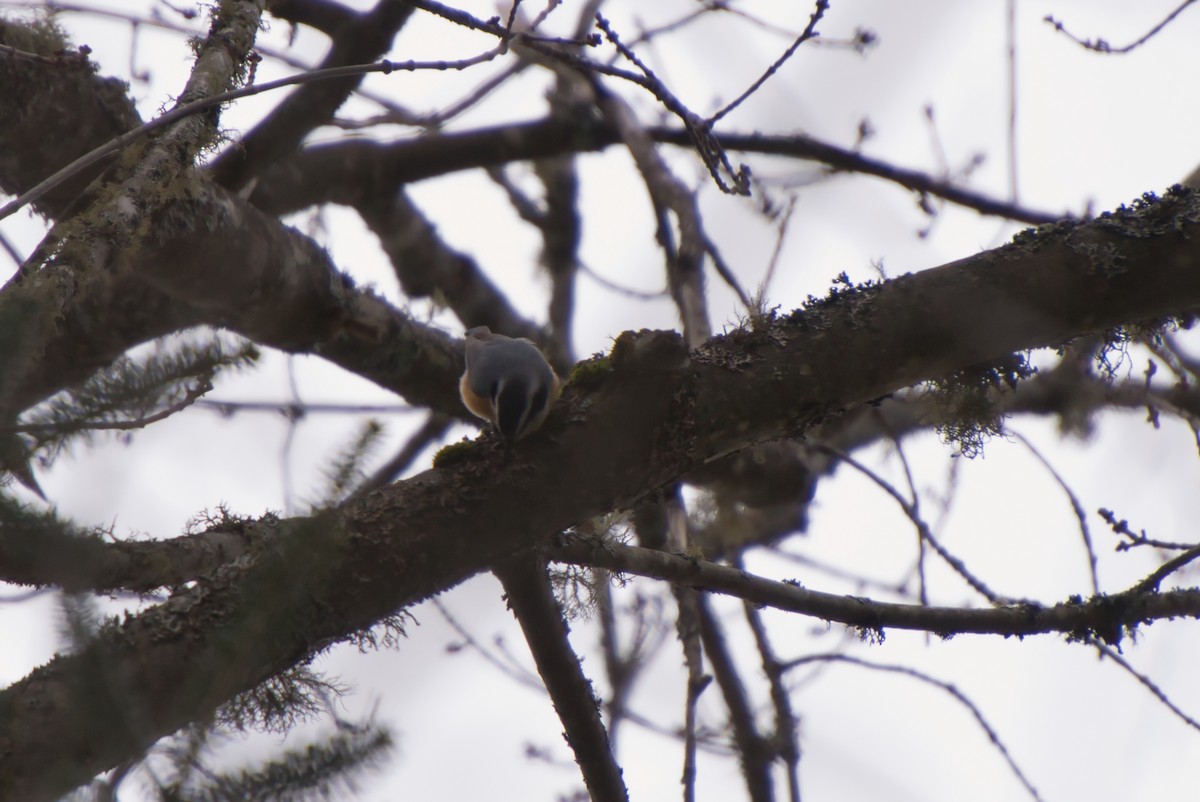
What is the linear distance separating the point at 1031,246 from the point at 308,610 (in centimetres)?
201

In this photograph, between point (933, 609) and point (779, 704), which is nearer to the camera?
point (933, 609)

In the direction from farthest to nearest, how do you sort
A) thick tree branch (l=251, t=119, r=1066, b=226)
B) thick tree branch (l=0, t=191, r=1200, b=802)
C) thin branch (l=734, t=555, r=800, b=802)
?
thick tree branch (l=251, t=119, r=1066, b=226)
thin branch (l=734, t=555, r=800, b=802)
thick tree branch (l=0, t=191, r=1200, b=802)

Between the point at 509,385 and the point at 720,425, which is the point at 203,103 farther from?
the point at 720,425

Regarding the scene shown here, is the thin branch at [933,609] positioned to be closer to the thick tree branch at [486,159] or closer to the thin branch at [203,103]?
the thin branch at [203,103]

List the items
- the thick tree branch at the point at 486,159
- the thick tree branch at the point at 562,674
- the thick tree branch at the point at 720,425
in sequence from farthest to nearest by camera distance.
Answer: the thick tree branch at the point at 486,159 → the thick tree branch at the point at 562,674 → the thick tree branch at the point at 720,425

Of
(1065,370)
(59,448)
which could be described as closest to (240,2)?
(59,448)

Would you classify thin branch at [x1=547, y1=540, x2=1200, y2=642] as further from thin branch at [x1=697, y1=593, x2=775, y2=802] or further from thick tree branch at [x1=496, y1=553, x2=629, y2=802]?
thin branch at [x1=697, y1=593, x2=775, y2=802]

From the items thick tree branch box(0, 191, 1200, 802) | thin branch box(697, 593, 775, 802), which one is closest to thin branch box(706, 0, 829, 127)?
thick tree branch box(0, 191, 1200, 802)

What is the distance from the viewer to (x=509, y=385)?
9.07 feet

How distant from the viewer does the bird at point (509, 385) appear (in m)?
2.43

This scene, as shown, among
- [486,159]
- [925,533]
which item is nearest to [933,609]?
[925,533]

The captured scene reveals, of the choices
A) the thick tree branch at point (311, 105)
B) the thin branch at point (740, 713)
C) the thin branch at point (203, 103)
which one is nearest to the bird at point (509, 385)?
the thin branch at point (203, 103)

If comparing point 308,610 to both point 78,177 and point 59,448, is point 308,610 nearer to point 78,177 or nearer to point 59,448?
point 59,448

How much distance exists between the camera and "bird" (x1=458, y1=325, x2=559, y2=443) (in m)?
2.43
